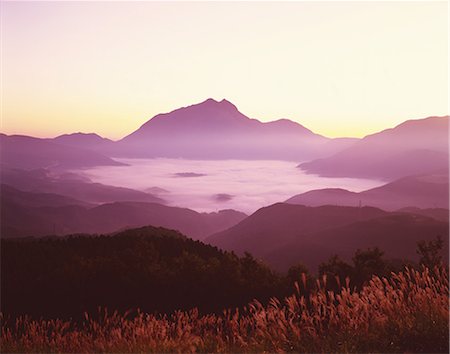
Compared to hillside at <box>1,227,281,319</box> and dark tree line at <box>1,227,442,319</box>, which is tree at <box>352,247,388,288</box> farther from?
hillside at <box>1,227,281,319</box>

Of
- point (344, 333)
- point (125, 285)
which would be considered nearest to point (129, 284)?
point (125, 285)

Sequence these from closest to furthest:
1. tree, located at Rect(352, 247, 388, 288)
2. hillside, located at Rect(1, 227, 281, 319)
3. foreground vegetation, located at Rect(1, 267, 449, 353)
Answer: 1. foreground vegetation, located at Rect(1, 267, 449, 353)
2. hillside, located at Rect(1, 227, 281, 319)
3. tree, located at Rect(352, 247, 388, 288)

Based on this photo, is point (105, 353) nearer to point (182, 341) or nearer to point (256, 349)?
point (182, 341)

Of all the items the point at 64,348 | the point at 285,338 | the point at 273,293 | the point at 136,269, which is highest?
the point at 285,338

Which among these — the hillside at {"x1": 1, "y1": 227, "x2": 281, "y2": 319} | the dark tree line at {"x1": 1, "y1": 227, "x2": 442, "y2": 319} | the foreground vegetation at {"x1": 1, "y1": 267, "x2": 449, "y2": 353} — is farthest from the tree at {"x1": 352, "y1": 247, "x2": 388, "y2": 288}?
the foreground vegetation at {"x1": 1, "y1": 267, "x2": 449, "y2": 353}

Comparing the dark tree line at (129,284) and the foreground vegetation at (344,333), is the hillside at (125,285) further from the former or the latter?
the foreground vegetation at (344,333)

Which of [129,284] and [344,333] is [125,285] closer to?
[129,284]

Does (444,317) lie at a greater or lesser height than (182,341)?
greater

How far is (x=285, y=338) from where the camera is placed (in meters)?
6.63

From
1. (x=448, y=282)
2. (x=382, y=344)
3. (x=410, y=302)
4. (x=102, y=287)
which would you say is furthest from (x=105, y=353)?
(x=102, y=287)

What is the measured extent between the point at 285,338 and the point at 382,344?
1316 millimetres

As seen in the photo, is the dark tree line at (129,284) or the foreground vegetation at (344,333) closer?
the foreground vegetation at (344,333)

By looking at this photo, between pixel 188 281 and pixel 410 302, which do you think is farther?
pixel 188 281

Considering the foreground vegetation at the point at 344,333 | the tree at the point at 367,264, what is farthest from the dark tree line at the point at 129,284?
the foreground vegetation at the point at 344,333
